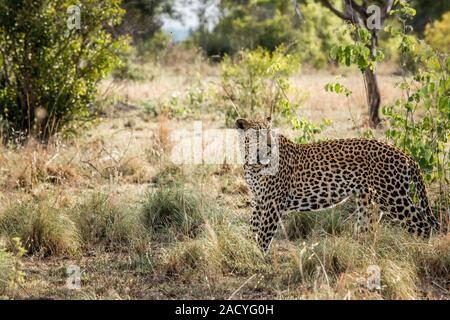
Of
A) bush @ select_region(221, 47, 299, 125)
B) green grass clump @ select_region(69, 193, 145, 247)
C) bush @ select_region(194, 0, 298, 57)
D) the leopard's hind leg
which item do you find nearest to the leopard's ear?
the leopard's hind leg

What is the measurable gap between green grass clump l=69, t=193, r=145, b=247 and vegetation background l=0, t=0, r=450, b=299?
0.07 feet

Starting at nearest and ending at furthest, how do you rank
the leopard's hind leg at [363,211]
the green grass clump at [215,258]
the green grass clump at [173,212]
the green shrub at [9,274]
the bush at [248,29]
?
the green shrub at [9,274] → the green grass clump at [215,258] → the leopard's hind leg at [363,211] → the green grass clump at [173,212] → the bush at [248,29]

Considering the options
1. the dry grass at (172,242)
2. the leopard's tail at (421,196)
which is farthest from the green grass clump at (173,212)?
the leopard's tail at (421,196)

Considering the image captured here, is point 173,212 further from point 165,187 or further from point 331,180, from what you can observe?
point 331,180

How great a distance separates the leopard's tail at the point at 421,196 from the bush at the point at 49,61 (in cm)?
618

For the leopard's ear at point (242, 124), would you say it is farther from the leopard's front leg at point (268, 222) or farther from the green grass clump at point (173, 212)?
the green grass clump at point (173, 212)

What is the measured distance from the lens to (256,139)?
24.4 feet

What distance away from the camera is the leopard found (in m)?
7.39

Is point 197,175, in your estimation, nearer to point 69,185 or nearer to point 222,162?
point 222,162

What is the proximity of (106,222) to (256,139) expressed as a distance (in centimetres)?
203

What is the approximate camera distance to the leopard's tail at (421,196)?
7.44 meters

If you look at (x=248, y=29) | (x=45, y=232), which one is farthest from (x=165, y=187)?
(x=248, y=29)

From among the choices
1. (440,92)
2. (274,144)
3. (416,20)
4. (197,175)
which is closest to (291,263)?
(274,144)

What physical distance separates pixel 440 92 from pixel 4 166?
591 centimetres
